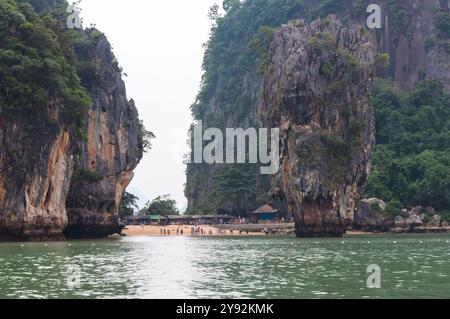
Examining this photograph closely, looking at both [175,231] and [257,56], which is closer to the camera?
[175,231]

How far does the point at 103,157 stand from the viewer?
6316 centimetres

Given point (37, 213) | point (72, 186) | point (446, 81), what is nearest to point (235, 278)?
point (37, 213)

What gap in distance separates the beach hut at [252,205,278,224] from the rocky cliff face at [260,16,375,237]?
21.9m

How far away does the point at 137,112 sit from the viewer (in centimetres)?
7069

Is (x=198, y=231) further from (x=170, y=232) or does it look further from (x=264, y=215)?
(x=264, y=215)

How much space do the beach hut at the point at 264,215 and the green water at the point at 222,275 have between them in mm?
46806

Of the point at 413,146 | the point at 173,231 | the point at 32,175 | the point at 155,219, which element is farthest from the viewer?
the point at 155,219

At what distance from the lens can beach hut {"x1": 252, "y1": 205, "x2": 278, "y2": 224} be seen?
84562mm

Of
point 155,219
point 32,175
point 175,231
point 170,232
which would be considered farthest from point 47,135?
point 155,219

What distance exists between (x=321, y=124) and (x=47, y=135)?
24.1 meters

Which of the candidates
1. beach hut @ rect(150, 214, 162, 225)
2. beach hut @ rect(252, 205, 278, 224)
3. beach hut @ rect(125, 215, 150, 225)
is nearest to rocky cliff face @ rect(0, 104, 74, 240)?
beach hut @ rect(125, 215, 150, 225)

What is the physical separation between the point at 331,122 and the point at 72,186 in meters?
23.5
